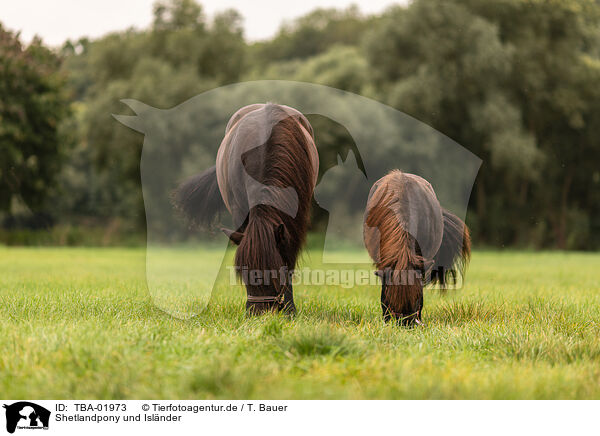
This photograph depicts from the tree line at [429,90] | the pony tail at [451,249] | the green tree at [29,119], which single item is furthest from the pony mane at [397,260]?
the green tree at [29,119]

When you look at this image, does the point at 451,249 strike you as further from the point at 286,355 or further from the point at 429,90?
the point at 429,90

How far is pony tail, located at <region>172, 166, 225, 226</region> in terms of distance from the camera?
7223 millimetres

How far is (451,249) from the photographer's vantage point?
268 inches

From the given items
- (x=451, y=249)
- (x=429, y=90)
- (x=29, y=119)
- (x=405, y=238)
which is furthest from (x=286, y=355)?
(x=29, y=119)

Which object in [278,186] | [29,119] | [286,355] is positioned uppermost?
[29,119]

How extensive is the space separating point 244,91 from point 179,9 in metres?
15.2

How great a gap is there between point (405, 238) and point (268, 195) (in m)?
1.43

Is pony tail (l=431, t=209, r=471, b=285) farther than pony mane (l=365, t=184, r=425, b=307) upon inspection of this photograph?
Yes

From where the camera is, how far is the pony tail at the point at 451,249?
6676mm

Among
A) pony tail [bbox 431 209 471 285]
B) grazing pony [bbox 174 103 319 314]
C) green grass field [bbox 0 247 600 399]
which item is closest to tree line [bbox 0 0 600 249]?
pony tail [bbox 431 209 471 285]

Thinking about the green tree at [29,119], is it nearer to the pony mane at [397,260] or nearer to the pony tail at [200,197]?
the pony tail at [200,197]

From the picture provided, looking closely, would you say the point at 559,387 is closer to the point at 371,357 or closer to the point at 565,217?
the point at 371,357

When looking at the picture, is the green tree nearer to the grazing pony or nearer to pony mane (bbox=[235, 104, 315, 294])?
the grazing pony

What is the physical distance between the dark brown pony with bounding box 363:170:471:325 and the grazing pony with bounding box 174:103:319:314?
849mm
